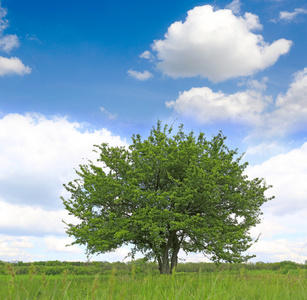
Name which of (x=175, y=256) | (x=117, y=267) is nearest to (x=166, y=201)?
(x=175, y=256)

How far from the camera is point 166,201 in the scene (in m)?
21.5

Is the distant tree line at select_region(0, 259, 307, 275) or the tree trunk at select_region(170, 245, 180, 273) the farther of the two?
the distant tree line at select_region(0, 259, 307, 275)

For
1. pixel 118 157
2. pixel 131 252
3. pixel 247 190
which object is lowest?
pixel 131 252

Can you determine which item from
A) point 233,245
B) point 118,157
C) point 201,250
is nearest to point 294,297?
point 233,245

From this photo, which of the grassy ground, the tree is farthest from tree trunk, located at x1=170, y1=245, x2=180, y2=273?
the grassy ground

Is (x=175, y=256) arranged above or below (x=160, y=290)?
below

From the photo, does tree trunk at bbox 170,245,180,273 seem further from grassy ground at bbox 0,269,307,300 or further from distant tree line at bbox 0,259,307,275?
grassy ground at bbox 0,269,307,300

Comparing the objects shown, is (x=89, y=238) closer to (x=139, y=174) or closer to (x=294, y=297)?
(x=139, y=174)

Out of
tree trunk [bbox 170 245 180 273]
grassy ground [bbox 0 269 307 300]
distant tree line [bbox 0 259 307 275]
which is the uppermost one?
grassy ground [bbox 0 269 307 300]

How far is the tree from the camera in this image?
860 inches

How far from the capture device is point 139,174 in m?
22.6

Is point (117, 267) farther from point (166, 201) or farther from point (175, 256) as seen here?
point (166, 201)

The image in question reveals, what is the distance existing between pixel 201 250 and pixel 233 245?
2858mm

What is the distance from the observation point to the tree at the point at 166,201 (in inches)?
860
